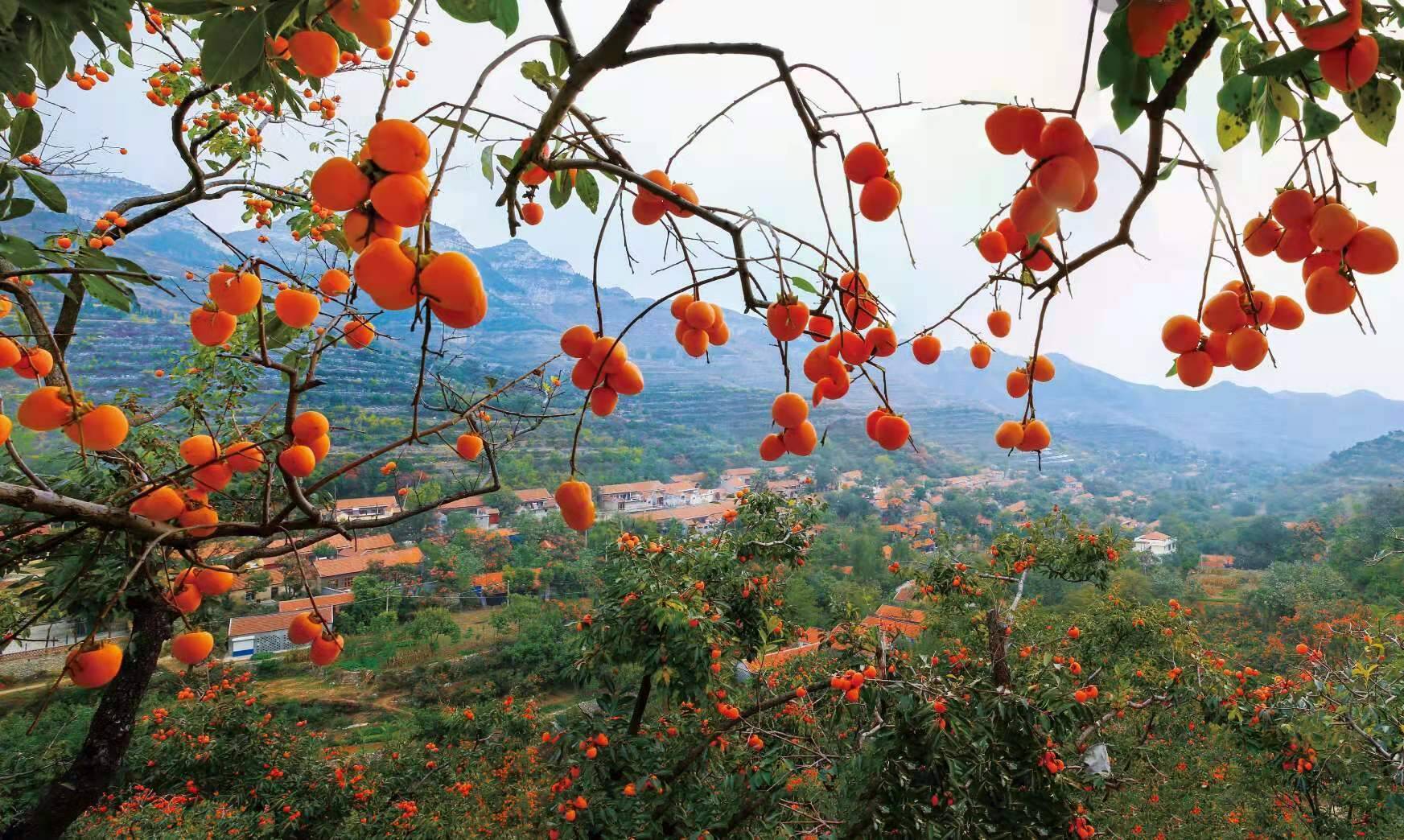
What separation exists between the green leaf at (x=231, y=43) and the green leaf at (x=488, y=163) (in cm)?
24

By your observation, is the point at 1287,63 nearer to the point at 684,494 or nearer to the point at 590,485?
the point at 590,485

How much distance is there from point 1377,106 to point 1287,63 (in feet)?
0.40

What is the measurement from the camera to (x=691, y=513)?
22.6 meters

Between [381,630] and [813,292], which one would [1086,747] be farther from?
[381,630]

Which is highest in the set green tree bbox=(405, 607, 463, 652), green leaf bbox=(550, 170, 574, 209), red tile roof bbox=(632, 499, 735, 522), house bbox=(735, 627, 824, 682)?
green leaf bbox=(550, 170, 574, 209)

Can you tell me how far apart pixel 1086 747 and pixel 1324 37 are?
374 cm

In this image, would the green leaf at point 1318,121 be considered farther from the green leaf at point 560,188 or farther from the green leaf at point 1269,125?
the green leaf at point 560,188

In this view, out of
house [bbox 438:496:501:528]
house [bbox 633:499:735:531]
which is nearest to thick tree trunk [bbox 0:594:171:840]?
house [bbox 633:499:735:531]

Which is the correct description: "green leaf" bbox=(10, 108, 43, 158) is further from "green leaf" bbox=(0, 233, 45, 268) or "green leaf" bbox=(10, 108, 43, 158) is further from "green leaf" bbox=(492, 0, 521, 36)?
"green leaf" bbox=(492, 0, 521, 36)

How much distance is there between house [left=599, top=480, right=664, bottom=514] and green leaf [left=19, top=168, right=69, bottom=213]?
20334 mm

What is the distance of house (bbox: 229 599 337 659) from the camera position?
41.6 feet

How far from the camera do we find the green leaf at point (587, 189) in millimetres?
814

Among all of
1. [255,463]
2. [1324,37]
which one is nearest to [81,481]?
[255,463]

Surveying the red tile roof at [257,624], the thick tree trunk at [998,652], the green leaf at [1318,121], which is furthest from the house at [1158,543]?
the red tile roof at [257,624]
